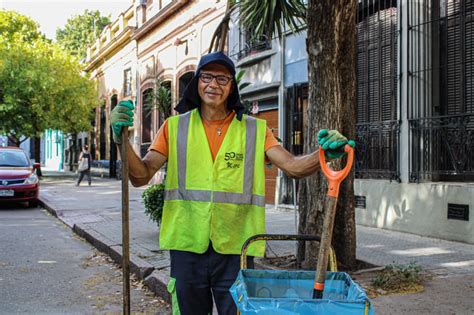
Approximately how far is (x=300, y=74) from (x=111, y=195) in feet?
26.9

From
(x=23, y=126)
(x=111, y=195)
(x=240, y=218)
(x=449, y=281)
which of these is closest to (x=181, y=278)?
(x=240, y=218)

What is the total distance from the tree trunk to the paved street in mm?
1827

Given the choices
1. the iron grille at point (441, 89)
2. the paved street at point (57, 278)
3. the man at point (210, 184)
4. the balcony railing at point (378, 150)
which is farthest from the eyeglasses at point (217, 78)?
the balcony railing at point (378, 150)

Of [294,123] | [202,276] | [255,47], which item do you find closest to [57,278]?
[202,276]

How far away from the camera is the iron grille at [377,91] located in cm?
970

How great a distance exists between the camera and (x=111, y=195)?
57.8 feet

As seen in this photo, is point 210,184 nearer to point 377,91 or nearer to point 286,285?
point 286,285

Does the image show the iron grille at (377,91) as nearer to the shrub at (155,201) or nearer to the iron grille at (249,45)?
the iron grille at (249,45)

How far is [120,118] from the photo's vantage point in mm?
2871

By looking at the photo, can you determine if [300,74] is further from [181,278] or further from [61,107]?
[61,107]

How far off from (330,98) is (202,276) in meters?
3.19

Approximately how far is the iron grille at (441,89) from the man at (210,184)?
6.09 m

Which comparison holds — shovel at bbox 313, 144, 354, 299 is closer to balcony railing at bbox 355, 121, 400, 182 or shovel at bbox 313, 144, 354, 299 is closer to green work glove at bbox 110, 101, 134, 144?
green work glove at bbox 110, 101, 134, 144

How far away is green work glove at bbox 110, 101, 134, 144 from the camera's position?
2.87 metres
